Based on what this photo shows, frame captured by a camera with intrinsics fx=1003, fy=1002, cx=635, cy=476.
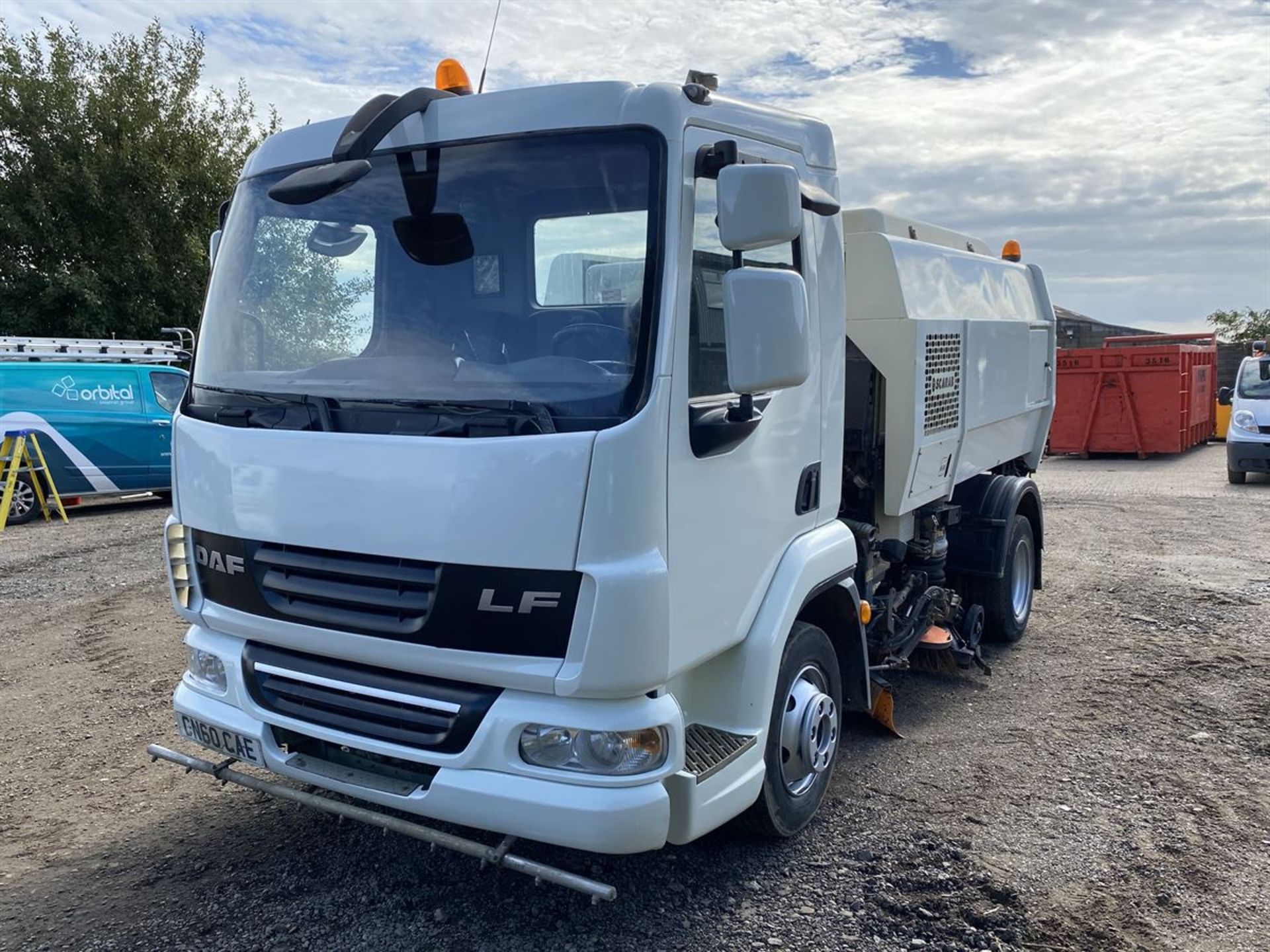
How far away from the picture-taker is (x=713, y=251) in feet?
10.0

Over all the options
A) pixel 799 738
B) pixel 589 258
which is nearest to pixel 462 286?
pixel 589 258

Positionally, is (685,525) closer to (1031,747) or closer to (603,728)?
(603,728)

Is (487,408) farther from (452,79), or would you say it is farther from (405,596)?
(452,79)

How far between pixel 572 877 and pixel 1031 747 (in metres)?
2.91

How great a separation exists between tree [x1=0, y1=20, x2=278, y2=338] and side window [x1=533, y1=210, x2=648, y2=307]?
19.3 metres

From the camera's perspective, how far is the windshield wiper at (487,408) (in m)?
2.73

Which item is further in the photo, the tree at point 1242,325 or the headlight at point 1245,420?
Result: the tree at point 1242,325

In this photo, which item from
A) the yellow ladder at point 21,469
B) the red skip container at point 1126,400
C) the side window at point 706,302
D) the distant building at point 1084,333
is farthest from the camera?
the distant building at point 1084,333

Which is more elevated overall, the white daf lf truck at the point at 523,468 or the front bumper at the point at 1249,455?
the white daf lf truck at the point at 523,468

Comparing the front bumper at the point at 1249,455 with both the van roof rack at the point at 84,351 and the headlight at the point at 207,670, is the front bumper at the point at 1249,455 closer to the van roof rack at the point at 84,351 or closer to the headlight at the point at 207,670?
the headlight at the point at 207,670

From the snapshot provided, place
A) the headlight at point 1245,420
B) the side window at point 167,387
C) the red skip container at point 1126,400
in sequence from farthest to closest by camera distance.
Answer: the red skip container at point 1126,400, the headlight at point 1245,420, the side window at point 167,387

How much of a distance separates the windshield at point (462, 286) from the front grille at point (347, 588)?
47 cm

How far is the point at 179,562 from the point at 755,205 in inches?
91.2

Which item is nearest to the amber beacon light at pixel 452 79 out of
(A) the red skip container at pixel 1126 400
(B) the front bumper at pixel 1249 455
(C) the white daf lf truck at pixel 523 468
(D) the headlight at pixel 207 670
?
(C) the white daf lf truck at pixel 523 468
